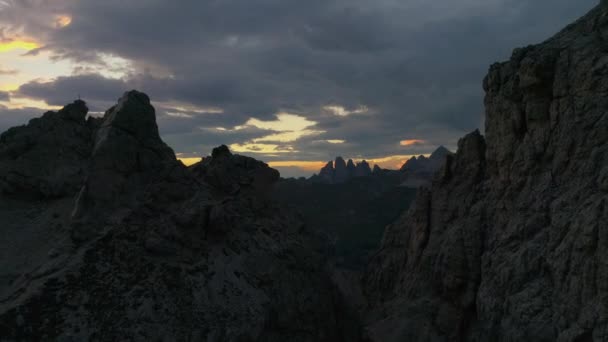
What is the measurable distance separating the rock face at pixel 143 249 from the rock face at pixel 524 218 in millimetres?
9107

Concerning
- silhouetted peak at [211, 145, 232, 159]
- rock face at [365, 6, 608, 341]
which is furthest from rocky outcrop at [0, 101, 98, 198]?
rock face at [365, 6, 608, 341]

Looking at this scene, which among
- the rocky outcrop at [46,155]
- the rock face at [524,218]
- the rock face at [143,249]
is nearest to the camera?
the rock face at [524,218]

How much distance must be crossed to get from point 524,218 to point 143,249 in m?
26.6

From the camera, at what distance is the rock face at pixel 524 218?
80.4 feet

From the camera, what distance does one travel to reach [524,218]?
29953 mm

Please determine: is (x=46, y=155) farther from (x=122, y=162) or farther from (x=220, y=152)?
(x=220, y=152)

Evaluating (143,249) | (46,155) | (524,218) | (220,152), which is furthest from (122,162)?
(524,218)

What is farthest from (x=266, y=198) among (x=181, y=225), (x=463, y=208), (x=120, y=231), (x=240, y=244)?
(x=463, y=208)

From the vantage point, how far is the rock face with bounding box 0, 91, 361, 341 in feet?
98.0

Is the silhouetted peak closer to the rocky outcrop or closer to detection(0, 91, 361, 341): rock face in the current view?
detection(0, 91, 361, 341): rock face

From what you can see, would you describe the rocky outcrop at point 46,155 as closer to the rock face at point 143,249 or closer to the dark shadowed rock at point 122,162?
the rock face at point 143,249

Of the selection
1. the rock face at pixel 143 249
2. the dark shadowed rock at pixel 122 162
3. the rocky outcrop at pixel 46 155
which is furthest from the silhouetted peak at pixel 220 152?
the rocky outcrop at pixel 46 155

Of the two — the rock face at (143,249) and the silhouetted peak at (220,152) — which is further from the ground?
the silhouetted peak at (220,152)

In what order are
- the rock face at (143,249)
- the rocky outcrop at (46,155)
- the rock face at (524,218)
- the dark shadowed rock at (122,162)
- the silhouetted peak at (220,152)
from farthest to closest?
1. the silhouetted peak at (220,152)
2. the rocky outcrop at (46,155)
3. the dark shadowed rock at (122,162)
4. the rock face at (143,249)
5. the rock face at (524,218)
